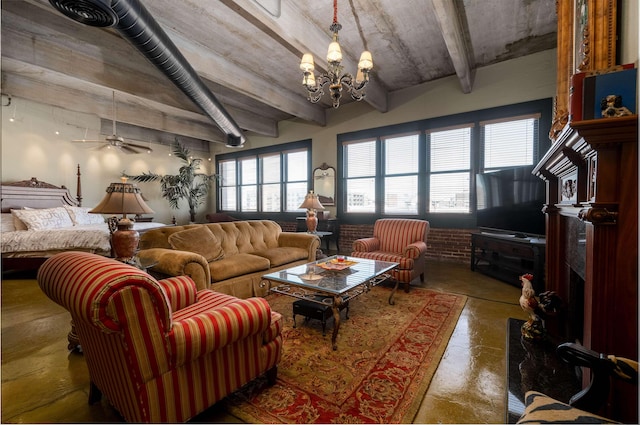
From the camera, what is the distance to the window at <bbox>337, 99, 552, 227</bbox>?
Result: 441 cm

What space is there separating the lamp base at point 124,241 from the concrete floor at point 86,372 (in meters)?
0.77

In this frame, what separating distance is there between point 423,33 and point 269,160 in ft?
16.5

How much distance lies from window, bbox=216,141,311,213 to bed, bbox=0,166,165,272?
3.49 metres

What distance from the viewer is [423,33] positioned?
3609mm

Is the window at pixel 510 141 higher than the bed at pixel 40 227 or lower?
higher

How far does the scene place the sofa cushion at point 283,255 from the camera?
3410 mm

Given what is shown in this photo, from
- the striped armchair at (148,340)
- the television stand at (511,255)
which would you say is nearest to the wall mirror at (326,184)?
the television stand at (511,255)

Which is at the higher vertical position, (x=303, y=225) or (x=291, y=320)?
(x=303, y=225)

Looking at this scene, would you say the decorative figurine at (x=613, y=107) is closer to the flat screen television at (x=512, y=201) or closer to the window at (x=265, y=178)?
the flat screen television at (x=512, y=201)

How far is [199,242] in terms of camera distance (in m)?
3.00

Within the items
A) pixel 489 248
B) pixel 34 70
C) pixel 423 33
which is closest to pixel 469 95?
pixel 423 33

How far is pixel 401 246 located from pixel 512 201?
5.52ft

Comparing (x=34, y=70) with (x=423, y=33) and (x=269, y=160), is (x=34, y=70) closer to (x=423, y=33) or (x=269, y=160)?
(x=269, y=160)

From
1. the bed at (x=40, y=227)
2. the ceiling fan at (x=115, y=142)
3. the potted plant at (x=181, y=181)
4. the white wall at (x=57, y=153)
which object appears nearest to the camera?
the bed at (x=40, y=227)
